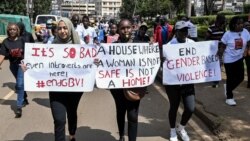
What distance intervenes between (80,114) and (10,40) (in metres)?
1.81

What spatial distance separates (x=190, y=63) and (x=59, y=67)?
1834mm

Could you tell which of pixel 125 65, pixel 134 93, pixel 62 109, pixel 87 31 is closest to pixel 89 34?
pixel 87 31

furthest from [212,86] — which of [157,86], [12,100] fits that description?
[12,100]

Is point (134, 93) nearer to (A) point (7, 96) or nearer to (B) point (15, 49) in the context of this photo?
(B) point (15, 49)

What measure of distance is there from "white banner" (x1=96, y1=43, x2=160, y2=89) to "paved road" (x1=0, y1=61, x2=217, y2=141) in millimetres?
1160

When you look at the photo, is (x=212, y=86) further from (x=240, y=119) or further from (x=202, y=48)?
(x=202, y=48)

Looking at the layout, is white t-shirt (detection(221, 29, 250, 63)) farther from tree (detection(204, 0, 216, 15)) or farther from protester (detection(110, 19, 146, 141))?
tree (detection(204, 0, 216, 15))

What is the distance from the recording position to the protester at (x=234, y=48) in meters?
8.30

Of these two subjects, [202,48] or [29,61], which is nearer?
[29,61]

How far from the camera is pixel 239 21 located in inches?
321

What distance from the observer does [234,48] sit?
8.40 m

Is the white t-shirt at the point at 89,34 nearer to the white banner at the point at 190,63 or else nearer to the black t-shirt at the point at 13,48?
the black t-shirt at the point at 13,48

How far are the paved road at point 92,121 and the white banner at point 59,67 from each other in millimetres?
1232

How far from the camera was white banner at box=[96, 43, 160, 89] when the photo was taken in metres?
5.92
